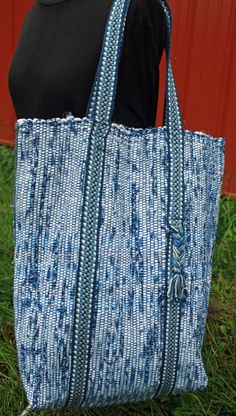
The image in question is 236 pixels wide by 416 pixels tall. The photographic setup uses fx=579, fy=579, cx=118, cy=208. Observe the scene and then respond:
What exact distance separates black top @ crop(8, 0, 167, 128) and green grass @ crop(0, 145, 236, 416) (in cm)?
80

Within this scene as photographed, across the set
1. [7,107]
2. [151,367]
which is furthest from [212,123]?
[151,367]

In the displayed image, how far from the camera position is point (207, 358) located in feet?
5.65

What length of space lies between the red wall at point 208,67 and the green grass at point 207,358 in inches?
24.2

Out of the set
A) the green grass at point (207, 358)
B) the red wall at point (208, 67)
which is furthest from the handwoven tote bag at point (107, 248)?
the red wall at point (208, 67)

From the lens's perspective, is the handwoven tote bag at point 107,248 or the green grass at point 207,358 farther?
the green grass at point 207,358

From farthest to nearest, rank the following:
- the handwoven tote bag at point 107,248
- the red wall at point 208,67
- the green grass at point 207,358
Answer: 1. the red wall at point 208,67
2. the green grass at point 207,358
3. the handwoven tote bag at point 107,248

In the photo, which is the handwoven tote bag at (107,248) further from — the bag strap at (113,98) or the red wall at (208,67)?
the red wall at (208,67)

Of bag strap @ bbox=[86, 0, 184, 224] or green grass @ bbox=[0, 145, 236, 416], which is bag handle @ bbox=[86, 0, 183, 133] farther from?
green grass @ bbox=[0, 145, 236, 416]

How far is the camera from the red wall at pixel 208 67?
2.71 meters

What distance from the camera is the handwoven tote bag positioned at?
3.45ft

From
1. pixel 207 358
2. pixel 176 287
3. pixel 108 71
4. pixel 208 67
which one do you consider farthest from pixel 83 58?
pixel 208 67

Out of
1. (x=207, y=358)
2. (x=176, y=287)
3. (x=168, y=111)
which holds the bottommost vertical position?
(x=207, y=358)

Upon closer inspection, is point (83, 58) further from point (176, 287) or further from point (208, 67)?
point (208, 67)

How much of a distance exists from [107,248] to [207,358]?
0.80 meters
